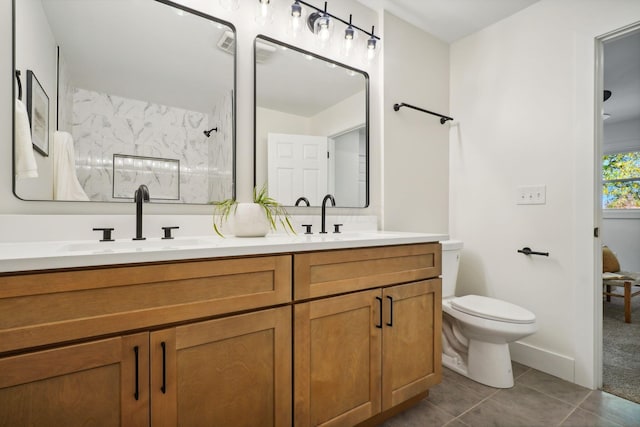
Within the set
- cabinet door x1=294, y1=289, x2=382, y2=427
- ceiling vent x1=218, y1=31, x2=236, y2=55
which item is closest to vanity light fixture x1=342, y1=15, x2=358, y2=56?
ceiling vent x1=218, y1=31, x2=236, y2=55

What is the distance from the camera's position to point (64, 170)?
1224 millimetres

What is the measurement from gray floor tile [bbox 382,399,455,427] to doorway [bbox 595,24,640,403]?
1.04m

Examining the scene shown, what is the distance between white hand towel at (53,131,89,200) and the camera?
3.97 feet

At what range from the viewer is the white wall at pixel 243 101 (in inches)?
44.2

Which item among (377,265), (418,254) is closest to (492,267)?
(418,254)

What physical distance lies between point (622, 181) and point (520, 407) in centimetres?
472

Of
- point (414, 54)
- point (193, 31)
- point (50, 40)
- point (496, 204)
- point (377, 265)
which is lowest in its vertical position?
point (377, 265)

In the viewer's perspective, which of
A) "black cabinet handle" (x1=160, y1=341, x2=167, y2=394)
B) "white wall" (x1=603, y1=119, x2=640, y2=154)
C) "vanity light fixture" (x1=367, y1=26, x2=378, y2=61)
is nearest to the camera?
"black cabinet handle" (x1=160, y1=341, x2=167, y2=394)

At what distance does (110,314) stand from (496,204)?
236 centimetres

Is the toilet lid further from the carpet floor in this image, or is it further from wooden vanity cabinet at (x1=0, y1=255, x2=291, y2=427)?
wooden vanity cabinet at (x1=0, y1=255, x2=291, y2=427)

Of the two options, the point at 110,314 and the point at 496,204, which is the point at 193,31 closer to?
the point at 110,314

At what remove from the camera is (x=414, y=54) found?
2.29 metres

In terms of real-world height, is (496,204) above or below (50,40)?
below

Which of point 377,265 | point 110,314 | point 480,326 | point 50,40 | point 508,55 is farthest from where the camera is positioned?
point 508,55
